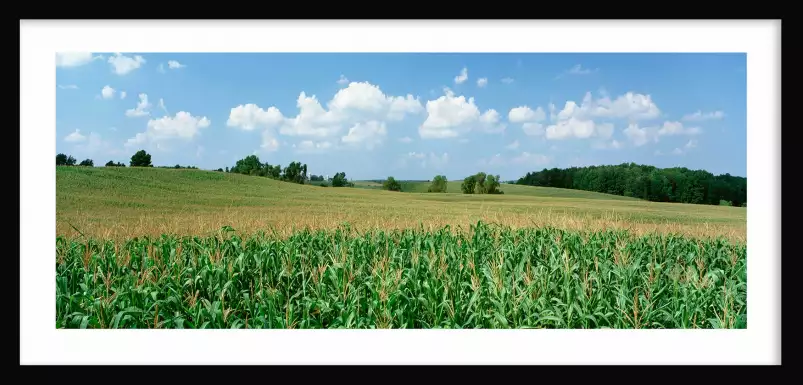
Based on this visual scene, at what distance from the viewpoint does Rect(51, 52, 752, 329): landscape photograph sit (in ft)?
12.4

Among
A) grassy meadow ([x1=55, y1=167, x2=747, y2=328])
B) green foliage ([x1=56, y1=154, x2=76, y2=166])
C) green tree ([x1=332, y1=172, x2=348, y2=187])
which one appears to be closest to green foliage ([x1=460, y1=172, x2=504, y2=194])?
grassy meadow ([x1=55, y1=167, x2=747, y2=328])

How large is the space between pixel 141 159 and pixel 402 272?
19.1ft

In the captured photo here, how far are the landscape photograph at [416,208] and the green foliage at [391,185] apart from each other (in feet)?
0.27

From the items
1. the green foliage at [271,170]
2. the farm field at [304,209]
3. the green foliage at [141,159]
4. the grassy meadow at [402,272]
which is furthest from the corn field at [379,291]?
the green foliage at [271,170]

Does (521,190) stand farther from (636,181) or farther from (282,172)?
(282,172)

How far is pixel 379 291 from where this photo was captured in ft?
11.9

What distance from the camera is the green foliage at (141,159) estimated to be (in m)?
7.86

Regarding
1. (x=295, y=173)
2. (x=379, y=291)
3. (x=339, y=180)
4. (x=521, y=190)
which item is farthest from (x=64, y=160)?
(x=521, y=190)

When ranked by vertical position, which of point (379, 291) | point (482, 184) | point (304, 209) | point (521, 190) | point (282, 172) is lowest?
point (379, 291)

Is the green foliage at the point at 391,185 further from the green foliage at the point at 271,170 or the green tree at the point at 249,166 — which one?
the green tree at the point at 249,166

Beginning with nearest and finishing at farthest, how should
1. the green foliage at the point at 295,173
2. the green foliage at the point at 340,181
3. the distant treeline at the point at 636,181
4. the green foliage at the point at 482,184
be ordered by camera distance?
1. the distant treeline at the point at 636,181
2. the green foliage at the point at 482,184
3. the green foliage at the point at 340,181
4. the green foliage at the point at 295,173

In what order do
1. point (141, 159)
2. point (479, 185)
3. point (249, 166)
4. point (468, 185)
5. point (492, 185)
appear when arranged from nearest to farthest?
point (141, 159), point (468, 185), point (479, 185), point (492, 185), point (249, 166)
